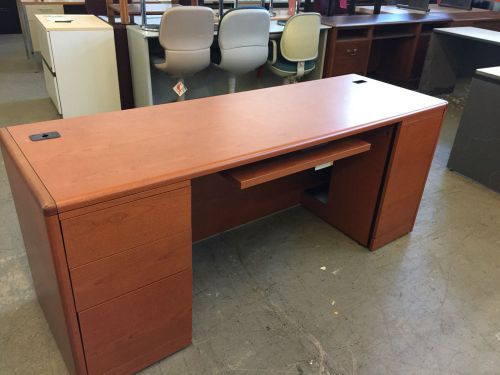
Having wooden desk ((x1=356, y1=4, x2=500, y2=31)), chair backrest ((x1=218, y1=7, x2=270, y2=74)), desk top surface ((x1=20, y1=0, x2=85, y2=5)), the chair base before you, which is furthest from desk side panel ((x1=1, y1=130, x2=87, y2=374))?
wooden desk ((x1=356, y1=4, x2=500, y2=31))

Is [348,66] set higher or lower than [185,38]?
lower

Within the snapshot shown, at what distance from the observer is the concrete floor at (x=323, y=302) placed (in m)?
1.50

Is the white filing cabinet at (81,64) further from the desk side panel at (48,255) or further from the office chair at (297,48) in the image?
the desk side panel at (48,255)

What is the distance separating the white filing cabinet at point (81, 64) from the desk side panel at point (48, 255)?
6.57ft

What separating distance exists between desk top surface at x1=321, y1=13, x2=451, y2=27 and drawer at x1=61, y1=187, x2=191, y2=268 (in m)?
3.14

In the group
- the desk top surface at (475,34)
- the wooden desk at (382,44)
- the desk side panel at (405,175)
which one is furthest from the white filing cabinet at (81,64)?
the desk top surface at (475,34)

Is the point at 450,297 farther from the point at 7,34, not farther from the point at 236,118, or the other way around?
the point at 7,34

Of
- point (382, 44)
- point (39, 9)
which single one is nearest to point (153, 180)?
point (382, 44)

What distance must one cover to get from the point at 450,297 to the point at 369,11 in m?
4.10

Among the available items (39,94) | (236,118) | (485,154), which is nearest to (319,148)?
(236,118)

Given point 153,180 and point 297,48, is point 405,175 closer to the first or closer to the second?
point 153,180

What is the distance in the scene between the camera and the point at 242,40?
3.26m

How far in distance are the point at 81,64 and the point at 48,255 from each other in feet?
7.97

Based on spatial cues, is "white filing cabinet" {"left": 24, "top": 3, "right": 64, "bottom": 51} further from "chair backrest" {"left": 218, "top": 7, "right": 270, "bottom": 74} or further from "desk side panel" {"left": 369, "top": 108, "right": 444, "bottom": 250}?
"desk side panel" {"left": 369, "top": 108, "right": 444, "bottom": 250}
